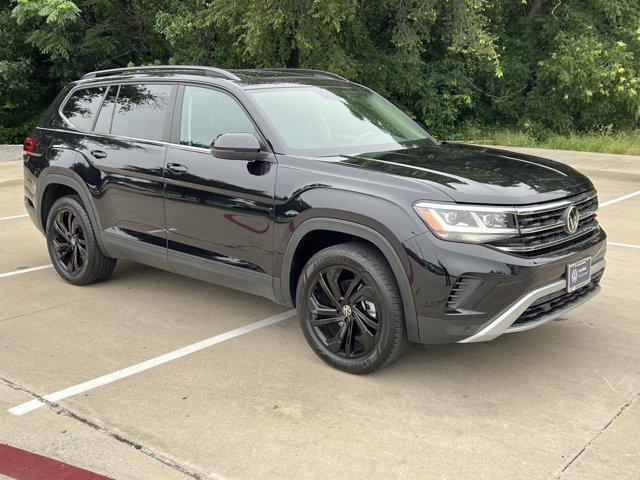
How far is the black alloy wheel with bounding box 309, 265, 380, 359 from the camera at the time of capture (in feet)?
→ 13.6

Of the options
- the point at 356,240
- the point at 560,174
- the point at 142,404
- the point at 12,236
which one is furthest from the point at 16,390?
the point at 12,236

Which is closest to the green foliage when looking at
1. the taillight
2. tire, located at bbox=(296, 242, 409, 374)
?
the taillight

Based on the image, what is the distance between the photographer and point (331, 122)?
16.4ft

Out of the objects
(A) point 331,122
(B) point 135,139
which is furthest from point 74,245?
(A) point 331,122

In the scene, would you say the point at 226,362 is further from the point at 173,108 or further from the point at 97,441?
the point at 173,108

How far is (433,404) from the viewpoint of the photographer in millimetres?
3924

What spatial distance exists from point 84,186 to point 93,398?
7.64 feet

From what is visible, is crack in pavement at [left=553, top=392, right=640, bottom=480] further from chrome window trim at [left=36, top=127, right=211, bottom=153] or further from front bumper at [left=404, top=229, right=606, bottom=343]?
chrome window trim at [left=36, top=127, right=211, bottom=153]

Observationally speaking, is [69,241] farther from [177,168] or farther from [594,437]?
[594,437]

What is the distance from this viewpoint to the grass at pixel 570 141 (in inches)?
638

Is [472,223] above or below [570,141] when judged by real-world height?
above

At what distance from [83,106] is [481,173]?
362 centimetres

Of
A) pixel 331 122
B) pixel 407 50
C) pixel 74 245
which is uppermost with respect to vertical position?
pixel 407 50

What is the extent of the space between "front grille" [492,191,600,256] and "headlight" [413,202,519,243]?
0.17ft
